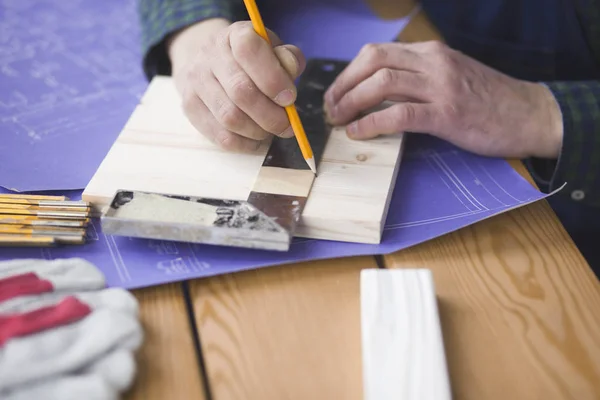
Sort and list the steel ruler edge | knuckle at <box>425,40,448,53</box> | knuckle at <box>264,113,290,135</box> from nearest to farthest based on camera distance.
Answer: the steel ruler edge → knuckle at <box>264,113,290,135</box> → knuckle at <box>425,40,448,53</box>

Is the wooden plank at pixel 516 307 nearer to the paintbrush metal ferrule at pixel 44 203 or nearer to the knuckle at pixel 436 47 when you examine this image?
the knuckle at pixel 436 47

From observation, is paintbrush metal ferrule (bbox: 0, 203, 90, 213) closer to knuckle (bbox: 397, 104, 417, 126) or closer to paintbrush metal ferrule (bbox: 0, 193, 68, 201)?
paintbrush metal ferrule (bbox: 0, 193, 68, 201)

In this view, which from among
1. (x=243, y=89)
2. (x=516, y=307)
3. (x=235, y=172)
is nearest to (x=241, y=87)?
(x=243, y=89)

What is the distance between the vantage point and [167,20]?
1.13m

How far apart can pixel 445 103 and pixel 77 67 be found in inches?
25.9

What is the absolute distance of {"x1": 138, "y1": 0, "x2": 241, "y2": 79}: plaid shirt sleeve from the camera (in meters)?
1.12

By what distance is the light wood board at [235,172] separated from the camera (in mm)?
795

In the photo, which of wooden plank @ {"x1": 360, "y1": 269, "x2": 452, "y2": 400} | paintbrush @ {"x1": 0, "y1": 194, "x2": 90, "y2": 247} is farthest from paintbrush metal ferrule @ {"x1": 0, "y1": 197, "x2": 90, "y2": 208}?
wooden plank @ {"x1": 360, "y1": 269, "x2": 452, "y2": 400}

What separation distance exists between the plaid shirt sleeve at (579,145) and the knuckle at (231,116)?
436mm

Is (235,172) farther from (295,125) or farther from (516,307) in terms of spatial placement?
(516,307)

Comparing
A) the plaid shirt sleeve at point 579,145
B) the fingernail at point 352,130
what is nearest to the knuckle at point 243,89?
the fingernail at point 352,130

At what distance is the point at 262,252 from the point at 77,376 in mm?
259

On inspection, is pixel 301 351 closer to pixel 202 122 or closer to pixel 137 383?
pixel 137 383

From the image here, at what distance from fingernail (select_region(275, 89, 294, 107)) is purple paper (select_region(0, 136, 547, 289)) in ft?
0.60
